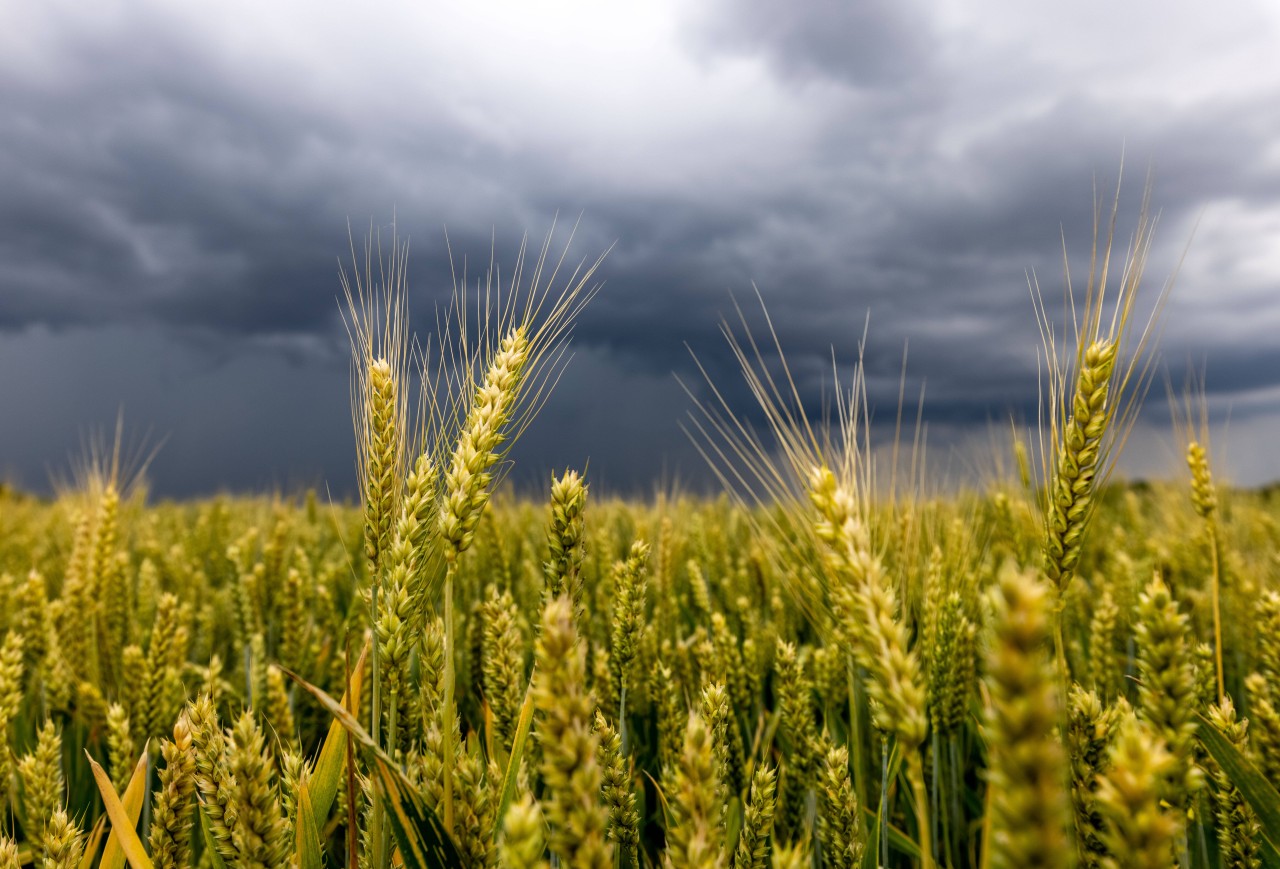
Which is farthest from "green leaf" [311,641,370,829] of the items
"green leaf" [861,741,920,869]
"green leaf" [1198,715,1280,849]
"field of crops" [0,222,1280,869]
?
"green leaf" [1198,715,1280,849]

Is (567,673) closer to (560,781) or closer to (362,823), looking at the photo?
(560,781)

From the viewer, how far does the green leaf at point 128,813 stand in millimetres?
1657

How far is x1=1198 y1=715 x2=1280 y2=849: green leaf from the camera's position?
1490 millimetres

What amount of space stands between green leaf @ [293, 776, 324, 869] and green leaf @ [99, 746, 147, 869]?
40 centimetres

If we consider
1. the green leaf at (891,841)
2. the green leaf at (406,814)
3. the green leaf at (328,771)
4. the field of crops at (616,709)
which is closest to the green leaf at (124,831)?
the field of crops at (616,709)

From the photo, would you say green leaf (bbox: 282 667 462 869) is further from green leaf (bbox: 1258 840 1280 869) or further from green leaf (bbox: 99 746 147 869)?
green leaf (bbox: 1258 840 1280 869)

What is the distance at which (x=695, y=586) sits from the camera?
3781 millimetres

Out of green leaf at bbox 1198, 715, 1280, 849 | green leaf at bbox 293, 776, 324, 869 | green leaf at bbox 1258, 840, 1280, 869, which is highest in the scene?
green leaf at bbox 1198, 715, 1280, 849

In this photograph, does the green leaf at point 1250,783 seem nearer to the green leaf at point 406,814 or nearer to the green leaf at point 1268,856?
the green leaf at point 1268,856

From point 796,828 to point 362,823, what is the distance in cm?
130

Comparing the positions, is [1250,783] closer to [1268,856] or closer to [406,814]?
[1268,856]

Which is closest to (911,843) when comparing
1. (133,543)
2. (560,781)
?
(560,781)

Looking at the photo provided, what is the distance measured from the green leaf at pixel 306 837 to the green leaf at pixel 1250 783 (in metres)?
1.85

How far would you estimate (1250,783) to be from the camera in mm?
1513
